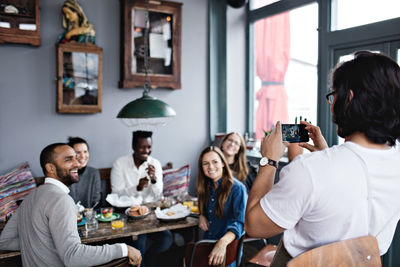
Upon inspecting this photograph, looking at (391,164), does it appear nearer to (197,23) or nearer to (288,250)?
(288,250)

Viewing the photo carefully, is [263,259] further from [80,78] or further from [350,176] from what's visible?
[80,78]

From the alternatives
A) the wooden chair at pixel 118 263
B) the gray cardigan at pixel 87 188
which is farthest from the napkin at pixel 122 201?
the wooden chair at pixel 118 263

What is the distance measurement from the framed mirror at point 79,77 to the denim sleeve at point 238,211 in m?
1.99

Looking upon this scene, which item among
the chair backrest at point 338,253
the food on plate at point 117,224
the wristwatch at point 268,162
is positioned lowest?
the food on plate at point 117,224

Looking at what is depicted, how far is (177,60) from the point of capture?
4219 mm

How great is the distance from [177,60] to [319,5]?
1728 millimetres

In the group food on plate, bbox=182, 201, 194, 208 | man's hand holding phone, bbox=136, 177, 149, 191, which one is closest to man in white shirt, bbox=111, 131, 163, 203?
man's hand holding phone, bbox=136, 177, 149, 191

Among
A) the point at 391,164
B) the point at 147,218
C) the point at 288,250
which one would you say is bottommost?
the point at 147,218

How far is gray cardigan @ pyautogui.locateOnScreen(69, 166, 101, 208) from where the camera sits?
3.34 meters

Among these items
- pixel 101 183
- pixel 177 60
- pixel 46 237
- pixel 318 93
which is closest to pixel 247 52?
pixel 177 60

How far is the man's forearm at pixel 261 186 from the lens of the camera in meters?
1.14

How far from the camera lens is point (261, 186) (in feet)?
3.82

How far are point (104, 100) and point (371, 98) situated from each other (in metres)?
3.35

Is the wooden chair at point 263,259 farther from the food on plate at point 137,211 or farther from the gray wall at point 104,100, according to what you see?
the gray wall at point 104,100
